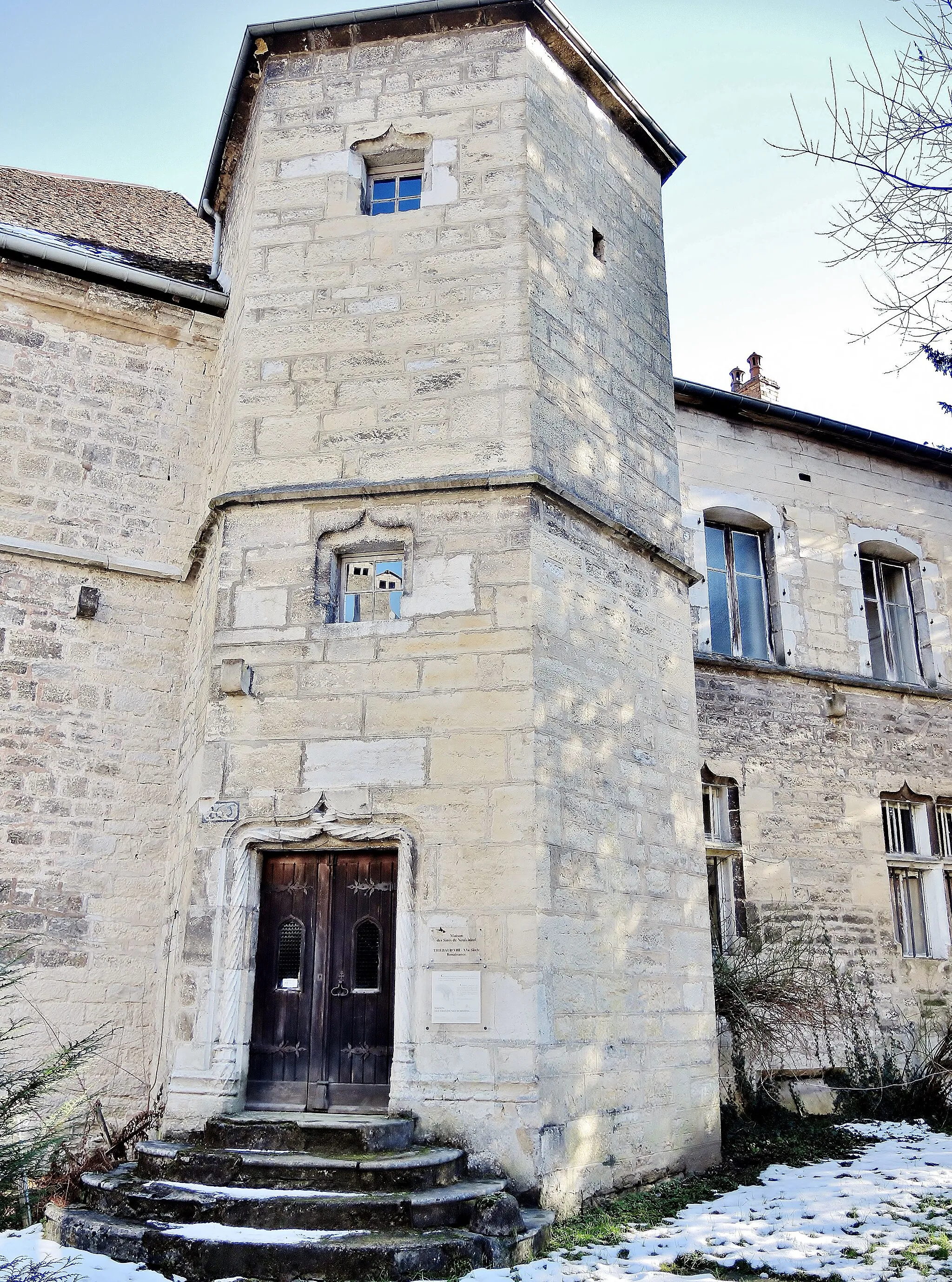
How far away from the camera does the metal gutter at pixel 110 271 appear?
26.4 ft

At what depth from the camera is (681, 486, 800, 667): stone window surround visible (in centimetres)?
989

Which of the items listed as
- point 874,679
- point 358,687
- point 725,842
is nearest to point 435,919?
point 358,687

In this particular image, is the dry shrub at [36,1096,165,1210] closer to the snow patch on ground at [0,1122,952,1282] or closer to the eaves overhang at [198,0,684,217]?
the snow patch on ground at [0,1122,952,1282]

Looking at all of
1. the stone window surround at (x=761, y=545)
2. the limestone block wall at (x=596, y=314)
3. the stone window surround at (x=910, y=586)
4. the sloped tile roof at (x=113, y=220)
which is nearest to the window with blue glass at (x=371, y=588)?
the limestone block wall at (x=596, y=314)

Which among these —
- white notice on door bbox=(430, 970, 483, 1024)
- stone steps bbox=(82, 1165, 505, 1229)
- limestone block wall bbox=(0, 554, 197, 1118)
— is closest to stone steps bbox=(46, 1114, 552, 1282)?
stone steps bbox=(82, 1165, 505, 1229)

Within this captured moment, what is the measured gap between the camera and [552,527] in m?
6.72

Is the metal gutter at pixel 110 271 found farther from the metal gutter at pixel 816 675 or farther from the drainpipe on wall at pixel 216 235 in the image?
the metal gutter at pixel 816 675

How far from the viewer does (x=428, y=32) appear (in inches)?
309

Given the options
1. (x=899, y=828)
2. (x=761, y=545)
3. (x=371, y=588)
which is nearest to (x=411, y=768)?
(x=371, y=588)

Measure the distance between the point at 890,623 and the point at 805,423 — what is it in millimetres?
2163

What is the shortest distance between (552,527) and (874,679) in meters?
4.97

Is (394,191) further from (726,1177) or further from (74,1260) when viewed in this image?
(726,1177)

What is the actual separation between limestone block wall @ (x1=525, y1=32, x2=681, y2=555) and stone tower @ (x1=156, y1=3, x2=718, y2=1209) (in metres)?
0.03

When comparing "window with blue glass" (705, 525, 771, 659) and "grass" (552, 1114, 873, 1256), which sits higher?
"window with blue glass" (705, 525, 771, 659)
